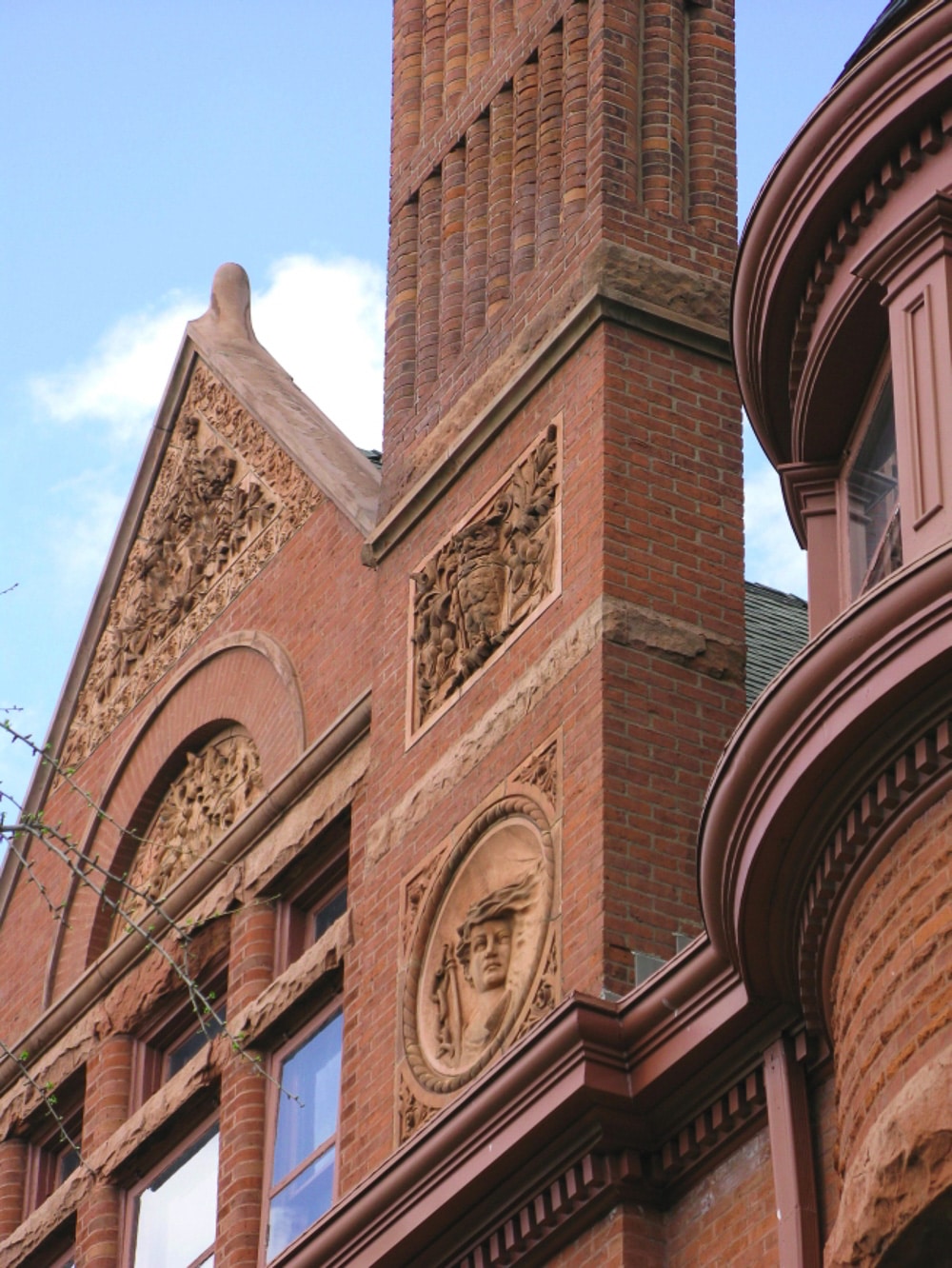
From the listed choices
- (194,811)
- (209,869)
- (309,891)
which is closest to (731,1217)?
(309,891)

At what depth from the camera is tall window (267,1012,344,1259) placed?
1584 centimetres

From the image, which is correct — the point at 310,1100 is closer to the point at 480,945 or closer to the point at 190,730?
the point at 480,945

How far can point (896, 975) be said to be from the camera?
10680mm

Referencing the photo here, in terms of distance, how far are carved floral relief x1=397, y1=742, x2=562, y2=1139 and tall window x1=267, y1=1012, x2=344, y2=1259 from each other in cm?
143

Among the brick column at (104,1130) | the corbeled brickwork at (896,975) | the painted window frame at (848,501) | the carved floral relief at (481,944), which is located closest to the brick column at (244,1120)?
the brick column at (104,1130)

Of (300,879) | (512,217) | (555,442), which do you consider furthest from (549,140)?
A: (300,879)

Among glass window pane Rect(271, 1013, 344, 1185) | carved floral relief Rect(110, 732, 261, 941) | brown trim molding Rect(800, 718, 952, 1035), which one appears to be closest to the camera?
brown trim molding Rect(800, 718, 952, 1035)

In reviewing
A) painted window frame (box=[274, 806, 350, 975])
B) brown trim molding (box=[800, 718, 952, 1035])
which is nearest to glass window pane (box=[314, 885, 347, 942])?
painted window frame (box=[274, 806, 350, 975])

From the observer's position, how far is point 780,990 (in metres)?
11.9

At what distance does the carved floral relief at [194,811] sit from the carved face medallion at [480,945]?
3517 mm

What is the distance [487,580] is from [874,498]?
3.22 meters

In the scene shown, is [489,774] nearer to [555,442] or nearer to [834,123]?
[555,442]

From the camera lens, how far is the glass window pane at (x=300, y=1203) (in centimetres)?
1574

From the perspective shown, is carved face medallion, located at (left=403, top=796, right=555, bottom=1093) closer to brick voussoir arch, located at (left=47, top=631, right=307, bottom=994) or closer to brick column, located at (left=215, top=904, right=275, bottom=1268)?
brick column, located at (left=215, top=904, right=275, bottom=1268)
